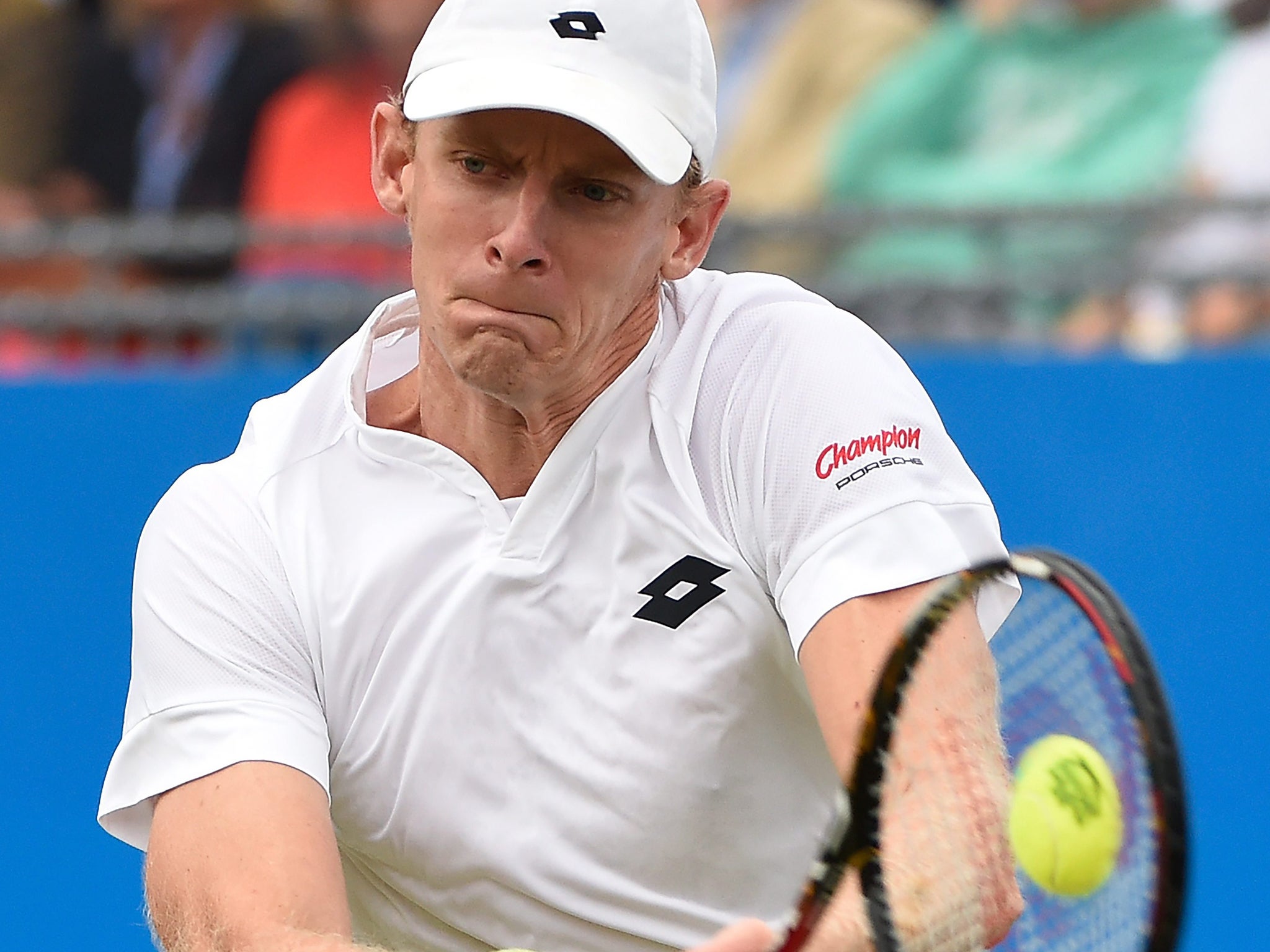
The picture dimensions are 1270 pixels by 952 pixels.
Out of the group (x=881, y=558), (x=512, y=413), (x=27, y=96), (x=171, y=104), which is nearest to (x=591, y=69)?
(x=512, y=413)

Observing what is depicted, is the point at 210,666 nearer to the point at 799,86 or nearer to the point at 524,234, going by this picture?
the point at 524,234

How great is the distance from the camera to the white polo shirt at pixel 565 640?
2551 mm

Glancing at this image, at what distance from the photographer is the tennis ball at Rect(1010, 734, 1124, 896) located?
233cm

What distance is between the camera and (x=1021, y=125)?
16.9 ft

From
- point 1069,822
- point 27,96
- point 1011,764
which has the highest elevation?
point 27,96

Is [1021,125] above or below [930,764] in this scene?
above

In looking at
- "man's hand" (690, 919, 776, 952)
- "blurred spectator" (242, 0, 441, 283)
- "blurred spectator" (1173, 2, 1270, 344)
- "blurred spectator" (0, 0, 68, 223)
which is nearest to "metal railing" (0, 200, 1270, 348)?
"blurred spectator" (1173, 2, 1270, 344)

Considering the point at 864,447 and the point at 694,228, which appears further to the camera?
the point at 694,228

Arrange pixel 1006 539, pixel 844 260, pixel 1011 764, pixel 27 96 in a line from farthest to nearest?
pixel 27 96, pixel 844 260, pixel 1006 539, pixel 1011 764

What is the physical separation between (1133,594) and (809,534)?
2.16m

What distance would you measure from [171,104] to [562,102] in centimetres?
349

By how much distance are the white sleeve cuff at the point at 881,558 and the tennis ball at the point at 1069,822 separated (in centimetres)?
23

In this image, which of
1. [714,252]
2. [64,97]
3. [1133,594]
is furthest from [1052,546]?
[64,97]

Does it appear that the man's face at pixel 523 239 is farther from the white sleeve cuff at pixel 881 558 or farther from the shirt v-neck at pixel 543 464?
the white sleeve cuff at pixel 881 558
